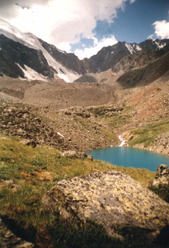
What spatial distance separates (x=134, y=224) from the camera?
6211 mm

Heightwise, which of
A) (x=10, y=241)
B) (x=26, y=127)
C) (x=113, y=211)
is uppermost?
(x=26, y=127)

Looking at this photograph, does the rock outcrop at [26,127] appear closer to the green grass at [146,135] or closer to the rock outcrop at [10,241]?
the green grass at [146,135]

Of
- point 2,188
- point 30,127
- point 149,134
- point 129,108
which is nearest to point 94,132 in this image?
point 149,134

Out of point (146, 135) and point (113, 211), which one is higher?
point (146, 135)

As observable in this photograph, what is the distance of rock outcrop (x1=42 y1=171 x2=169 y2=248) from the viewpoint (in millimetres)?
5902

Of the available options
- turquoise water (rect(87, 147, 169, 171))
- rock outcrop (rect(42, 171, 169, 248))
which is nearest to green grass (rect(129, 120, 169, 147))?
turquoise water (rect(87, 147, 169, 171))

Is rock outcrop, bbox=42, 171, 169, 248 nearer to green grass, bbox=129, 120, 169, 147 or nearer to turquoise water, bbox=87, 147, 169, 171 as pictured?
turquoise water, bbox=87, 147, 169, 171

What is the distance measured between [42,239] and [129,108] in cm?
11763

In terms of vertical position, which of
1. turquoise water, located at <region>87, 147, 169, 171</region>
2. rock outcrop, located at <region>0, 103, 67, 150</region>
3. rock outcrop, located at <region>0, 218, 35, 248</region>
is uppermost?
rock outcrop, located at <region>0, 103, 67, 150</region>

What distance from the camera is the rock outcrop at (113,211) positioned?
590cm

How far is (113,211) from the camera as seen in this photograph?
652 cm

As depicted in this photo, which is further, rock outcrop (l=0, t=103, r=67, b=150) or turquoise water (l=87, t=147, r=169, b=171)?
turquoise water (l=87, t=147, r=169, b=171)

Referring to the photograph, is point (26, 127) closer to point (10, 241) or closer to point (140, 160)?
point (140, 160)

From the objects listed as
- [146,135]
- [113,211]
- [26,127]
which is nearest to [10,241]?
[113,211]
